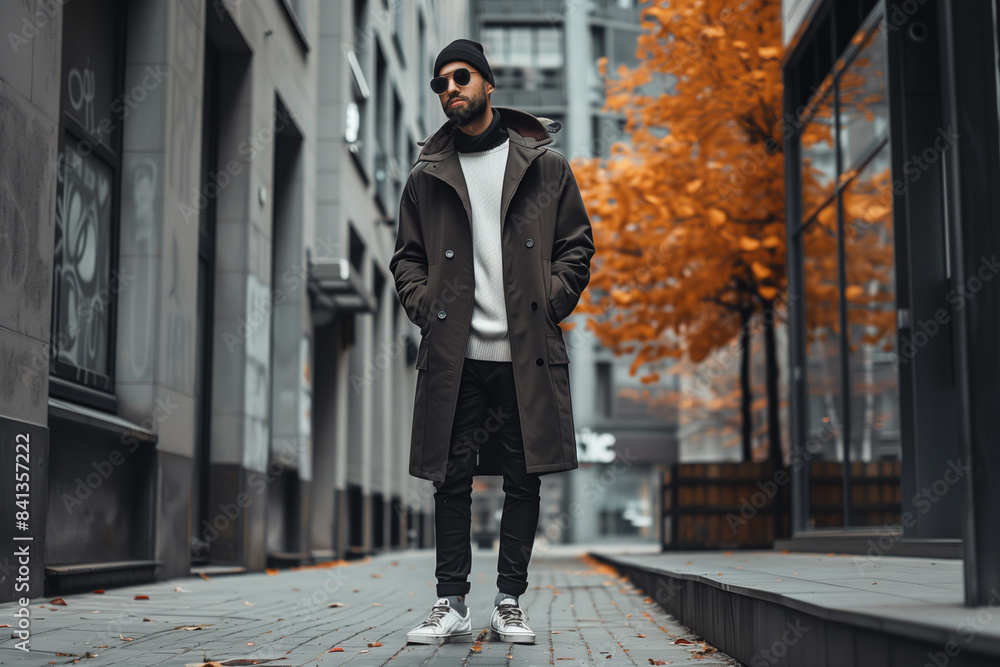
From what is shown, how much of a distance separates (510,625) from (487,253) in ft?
4.54

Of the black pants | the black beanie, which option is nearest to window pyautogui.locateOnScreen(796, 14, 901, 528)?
the black pants

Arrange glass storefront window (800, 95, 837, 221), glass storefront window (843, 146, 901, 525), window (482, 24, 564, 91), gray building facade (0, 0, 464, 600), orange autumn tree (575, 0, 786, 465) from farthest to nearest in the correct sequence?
window (482, 24, 564, 91), orange autumn tree (575, 0, 786, 465), glass storefront window (800, 95, 837, 221), glass storefront window (843, 146, 901, 525), gray building facade (0, 0, 464, 600)

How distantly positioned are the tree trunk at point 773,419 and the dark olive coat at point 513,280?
381 inches

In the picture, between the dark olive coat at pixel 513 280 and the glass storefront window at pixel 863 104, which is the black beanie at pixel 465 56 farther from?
the glass storefront window at pixel 863 104

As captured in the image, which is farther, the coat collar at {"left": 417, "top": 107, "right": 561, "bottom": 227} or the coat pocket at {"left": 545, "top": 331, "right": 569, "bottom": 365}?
the coat collar at {"left": 417, "top": 107, "right": 561, "bottom": 227}

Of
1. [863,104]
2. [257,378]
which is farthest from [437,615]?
[863,104]

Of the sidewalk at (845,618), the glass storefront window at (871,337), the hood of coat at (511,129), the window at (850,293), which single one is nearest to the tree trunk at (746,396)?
the window at (850,293)

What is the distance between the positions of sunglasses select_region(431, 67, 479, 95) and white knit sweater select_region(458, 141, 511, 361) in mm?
300

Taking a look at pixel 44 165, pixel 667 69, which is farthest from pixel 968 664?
pixel 667 69

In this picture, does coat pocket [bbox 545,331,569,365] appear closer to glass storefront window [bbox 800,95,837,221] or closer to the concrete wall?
glass storefront window [bbox 800,95,837,221]

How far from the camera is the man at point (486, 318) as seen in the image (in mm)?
4156

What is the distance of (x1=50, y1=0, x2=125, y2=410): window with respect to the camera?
6.96 metres

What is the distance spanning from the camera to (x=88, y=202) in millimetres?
7500

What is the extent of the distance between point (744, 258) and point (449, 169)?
9418mm
